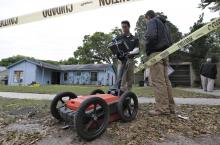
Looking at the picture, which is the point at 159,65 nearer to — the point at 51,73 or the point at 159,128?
the point at 159,128

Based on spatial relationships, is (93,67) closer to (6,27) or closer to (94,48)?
(94,48)

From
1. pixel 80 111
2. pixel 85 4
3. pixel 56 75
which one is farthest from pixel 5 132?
pixel 56 75

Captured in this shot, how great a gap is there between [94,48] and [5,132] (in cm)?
4415

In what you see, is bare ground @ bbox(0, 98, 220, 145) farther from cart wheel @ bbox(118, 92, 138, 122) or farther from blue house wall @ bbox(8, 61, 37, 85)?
blue house wall @ bbox(8, 61, 37, 85)

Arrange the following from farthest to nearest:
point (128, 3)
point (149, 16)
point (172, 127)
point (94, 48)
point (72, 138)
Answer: point (94, 48)
point (128, 3)
point (149, 16)
point (172, 127)
point (72, 138)

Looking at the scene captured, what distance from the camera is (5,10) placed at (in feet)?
23.1

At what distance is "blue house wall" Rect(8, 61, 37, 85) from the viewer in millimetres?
30453

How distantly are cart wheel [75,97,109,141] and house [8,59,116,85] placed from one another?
27.1 metres

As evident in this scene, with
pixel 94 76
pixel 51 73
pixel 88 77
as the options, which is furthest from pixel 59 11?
pixel 51 73

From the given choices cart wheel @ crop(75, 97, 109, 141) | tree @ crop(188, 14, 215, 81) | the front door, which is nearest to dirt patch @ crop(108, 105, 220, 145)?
cart wheel @ crop(75, 97, 109, 141)

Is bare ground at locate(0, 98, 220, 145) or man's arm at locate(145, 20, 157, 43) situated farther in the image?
man's arm at locate(145, 20, 157, 43)

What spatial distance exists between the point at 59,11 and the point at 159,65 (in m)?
3.22

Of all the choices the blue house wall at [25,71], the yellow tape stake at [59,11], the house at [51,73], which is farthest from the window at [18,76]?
the yellow tape stake at [59,11]

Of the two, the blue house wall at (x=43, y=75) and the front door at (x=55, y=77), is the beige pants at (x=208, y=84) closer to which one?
the blue house wall at (x=43, y=75)
